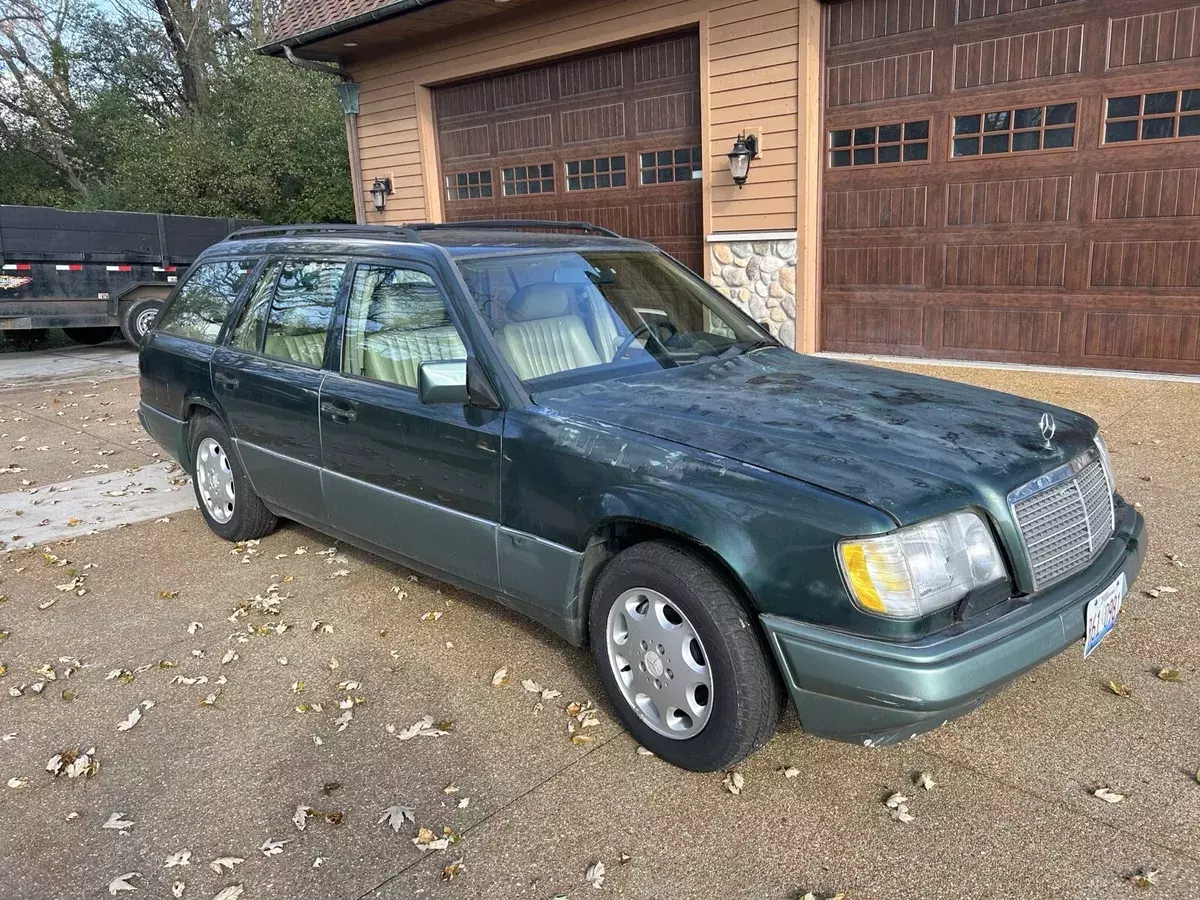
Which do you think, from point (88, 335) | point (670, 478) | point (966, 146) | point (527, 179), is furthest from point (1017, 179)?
point (88, 335)

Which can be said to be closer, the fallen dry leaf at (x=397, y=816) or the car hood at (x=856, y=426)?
the car hood at (x=856, y=426)

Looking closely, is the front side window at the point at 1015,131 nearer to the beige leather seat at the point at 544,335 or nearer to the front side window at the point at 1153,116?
the front side window at the point at 1153,116

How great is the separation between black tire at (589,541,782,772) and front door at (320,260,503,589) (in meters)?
0.76

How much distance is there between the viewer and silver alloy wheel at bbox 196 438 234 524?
4977 millimetres

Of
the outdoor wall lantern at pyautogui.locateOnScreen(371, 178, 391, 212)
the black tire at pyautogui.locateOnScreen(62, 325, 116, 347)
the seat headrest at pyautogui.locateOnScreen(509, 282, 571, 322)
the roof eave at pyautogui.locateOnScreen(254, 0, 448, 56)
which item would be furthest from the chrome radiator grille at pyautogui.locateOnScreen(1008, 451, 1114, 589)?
the black tire at pyautogui.locateOnScreen(62, 325, 116, 347)

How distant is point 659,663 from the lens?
9.21ft

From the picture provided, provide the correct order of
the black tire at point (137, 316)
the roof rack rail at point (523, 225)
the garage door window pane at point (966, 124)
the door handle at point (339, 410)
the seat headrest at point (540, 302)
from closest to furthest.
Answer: the seat headrest at point (540, 302), the door handle at point (339, 410), the roof rack rail at point (523, 225), the garage door window pane at point (966, 124), the black tire at point (137, 316)

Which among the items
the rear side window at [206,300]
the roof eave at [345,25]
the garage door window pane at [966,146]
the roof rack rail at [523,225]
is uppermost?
the roof eave at [345,25]

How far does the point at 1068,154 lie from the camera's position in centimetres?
788

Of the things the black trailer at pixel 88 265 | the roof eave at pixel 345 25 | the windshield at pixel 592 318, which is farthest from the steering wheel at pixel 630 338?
the black trailer at pixel 88 265

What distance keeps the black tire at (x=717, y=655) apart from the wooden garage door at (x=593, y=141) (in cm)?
836

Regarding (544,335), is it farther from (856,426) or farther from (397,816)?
(397,816)

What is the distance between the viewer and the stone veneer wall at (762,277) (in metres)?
9.76

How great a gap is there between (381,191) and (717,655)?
43.0 feet
